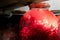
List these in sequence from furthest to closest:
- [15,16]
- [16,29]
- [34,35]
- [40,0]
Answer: [15,16], [16,29], [40,0], [34,35]

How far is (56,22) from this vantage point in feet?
2.40

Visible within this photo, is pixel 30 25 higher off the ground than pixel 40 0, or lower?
lower

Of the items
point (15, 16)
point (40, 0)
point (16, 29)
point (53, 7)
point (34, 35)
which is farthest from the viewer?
point (53, 7)

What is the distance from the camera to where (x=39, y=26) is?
70 centimetres

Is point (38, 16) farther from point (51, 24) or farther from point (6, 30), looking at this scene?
point (6, 30)

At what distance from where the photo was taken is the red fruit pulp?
2.29ft

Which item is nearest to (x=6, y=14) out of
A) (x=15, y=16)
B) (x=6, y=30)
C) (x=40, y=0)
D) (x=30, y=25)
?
(x=15, y=16)

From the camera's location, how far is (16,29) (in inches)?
41.4

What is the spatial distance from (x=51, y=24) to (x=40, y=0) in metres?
0.23

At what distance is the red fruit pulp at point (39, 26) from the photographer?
70 centimetres

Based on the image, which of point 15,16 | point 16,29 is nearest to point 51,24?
point 16,29

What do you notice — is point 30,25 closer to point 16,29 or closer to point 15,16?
point 16,29

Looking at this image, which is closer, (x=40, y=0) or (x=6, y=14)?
(x=40, y=0)

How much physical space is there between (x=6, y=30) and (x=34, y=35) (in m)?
0.40
